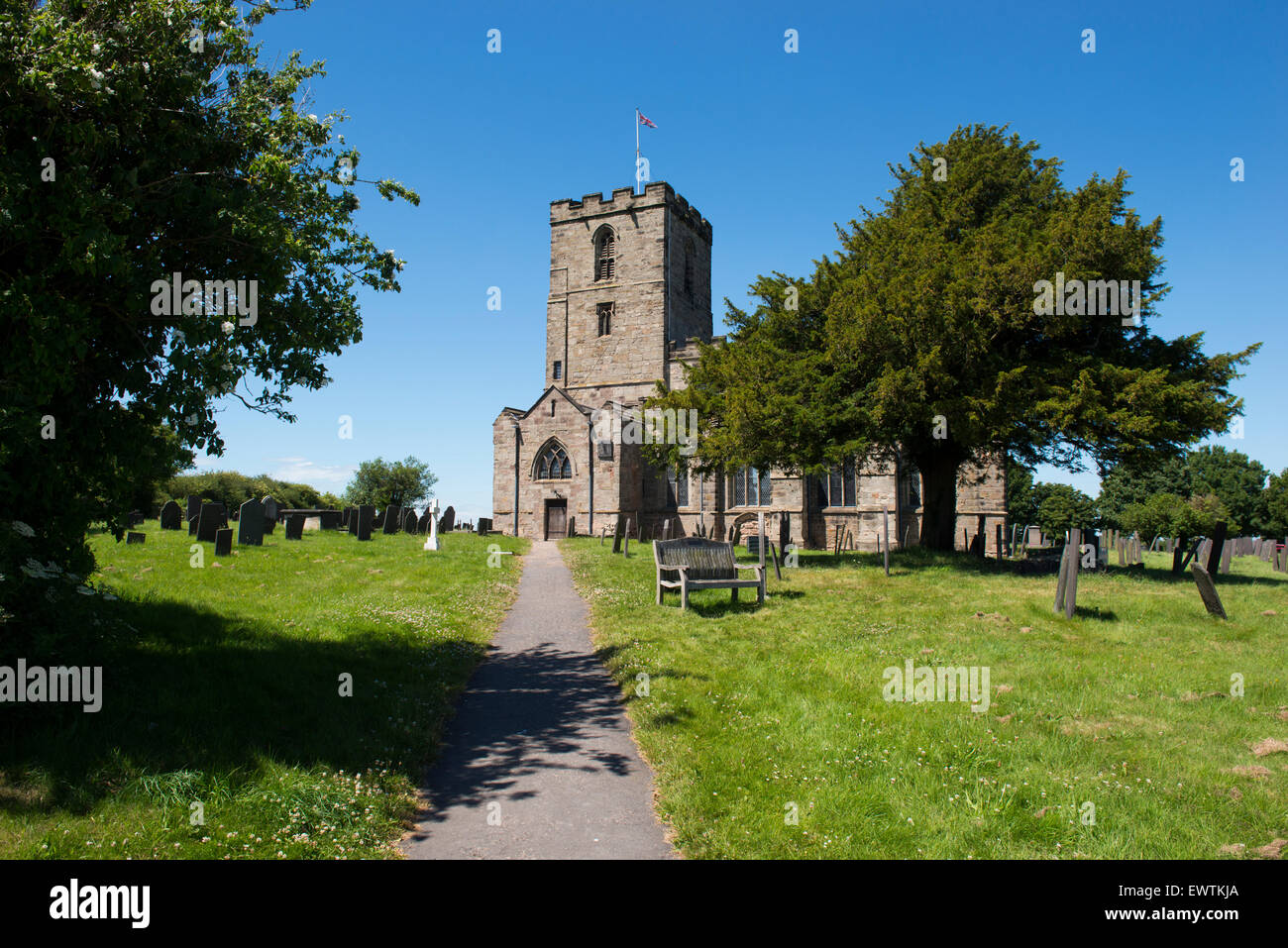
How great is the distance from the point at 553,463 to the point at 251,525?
19.9 m

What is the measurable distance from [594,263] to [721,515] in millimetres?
17240

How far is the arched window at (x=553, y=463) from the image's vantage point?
3756cm

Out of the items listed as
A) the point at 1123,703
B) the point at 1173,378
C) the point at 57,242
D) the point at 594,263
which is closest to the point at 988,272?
the point at 1173,378

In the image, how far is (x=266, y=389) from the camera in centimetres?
732

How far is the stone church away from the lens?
35.0 metres

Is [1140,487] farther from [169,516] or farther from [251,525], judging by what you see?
[169,516]

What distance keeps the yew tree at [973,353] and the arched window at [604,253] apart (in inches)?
824

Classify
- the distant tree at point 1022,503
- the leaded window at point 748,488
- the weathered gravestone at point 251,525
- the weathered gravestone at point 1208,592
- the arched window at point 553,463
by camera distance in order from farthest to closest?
1. the distant tree at point 1022,503
2. the arched window at point 553,463
3. the leaded window at point 748,488
4. the weathered gravestone at point 251,525
5. the weathered gravestone at point 1208,592

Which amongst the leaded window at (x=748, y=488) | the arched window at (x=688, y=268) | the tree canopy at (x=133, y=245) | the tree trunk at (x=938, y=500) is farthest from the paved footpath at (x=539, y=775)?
the arched window at (x=688, y=268)

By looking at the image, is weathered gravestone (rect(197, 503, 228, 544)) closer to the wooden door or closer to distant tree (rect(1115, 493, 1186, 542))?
the wooden door

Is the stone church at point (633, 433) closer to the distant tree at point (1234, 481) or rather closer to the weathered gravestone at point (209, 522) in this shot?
the weathered gravestone at point (209, 522)

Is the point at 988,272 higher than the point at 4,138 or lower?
higher
